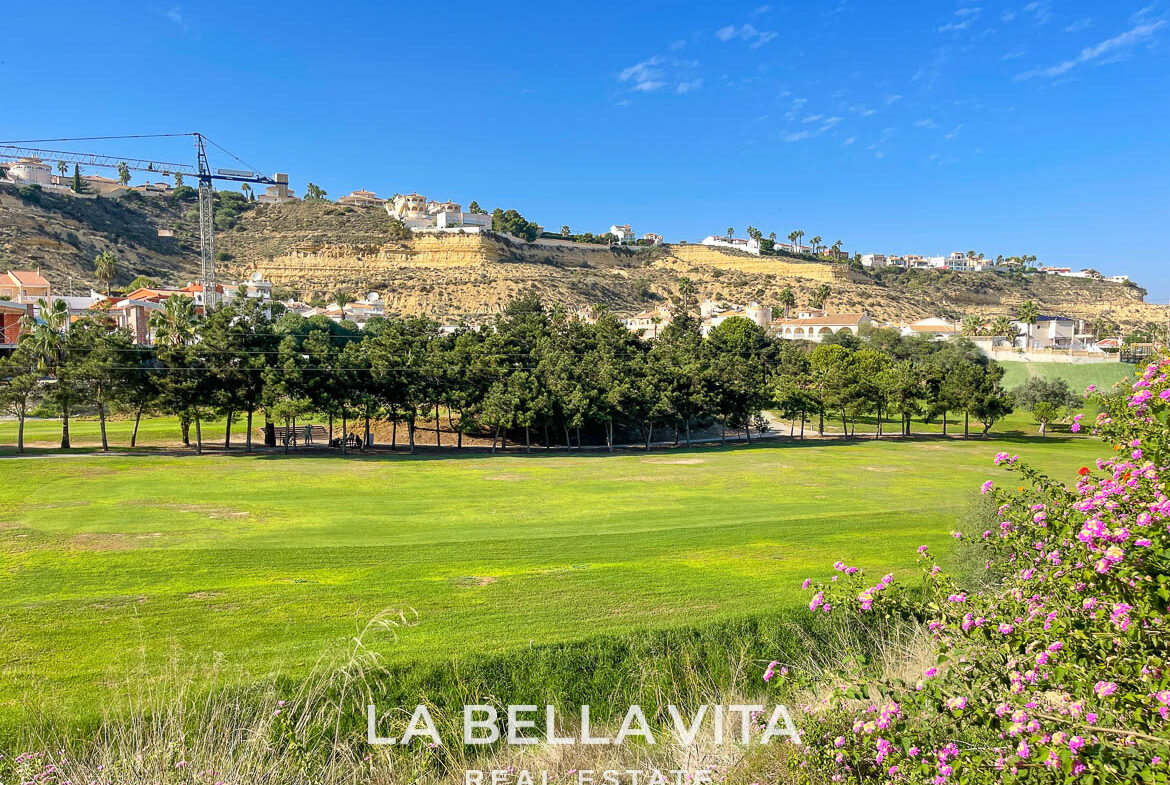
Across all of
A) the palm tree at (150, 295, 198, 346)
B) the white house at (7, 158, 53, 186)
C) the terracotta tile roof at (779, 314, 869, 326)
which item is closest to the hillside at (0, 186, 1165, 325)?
the white house at (7, 158, 53, 186)

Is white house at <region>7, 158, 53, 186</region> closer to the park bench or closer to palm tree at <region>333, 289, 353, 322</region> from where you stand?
palm tree at <region>333, 289, 353, 322</region>

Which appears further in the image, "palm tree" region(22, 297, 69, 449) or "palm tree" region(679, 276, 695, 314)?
"palm tree" region(679, 276, 695, 314)

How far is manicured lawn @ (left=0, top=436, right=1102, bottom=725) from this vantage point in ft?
41.5

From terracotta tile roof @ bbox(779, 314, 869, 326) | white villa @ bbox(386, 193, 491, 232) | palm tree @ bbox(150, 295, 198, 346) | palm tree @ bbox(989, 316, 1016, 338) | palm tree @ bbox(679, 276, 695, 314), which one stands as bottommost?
→ palm tree @ bbox(150, 295, 198, 346)

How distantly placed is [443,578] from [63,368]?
107 feet

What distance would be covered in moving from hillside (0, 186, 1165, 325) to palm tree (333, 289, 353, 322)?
4.23 m

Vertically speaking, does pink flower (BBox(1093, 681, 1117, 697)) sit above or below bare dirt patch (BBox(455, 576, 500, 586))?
above

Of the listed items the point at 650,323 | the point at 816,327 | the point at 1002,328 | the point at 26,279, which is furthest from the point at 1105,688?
the point at 1002,328

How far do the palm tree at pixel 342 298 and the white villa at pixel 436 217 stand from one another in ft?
119

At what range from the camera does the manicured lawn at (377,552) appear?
12.7 m

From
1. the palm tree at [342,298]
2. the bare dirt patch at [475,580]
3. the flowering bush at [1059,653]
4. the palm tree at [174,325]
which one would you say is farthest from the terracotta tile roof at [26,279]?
the flowering bush at [1059,653]

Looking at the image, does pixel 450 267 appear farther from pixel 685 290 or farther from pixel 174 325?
pixel 174 325

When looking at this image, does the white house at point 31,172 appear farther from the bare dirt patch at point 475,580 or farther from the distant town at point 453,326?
the bare dirt patch at point 475,580

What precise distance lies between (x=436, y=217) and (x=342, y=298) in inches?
2965
